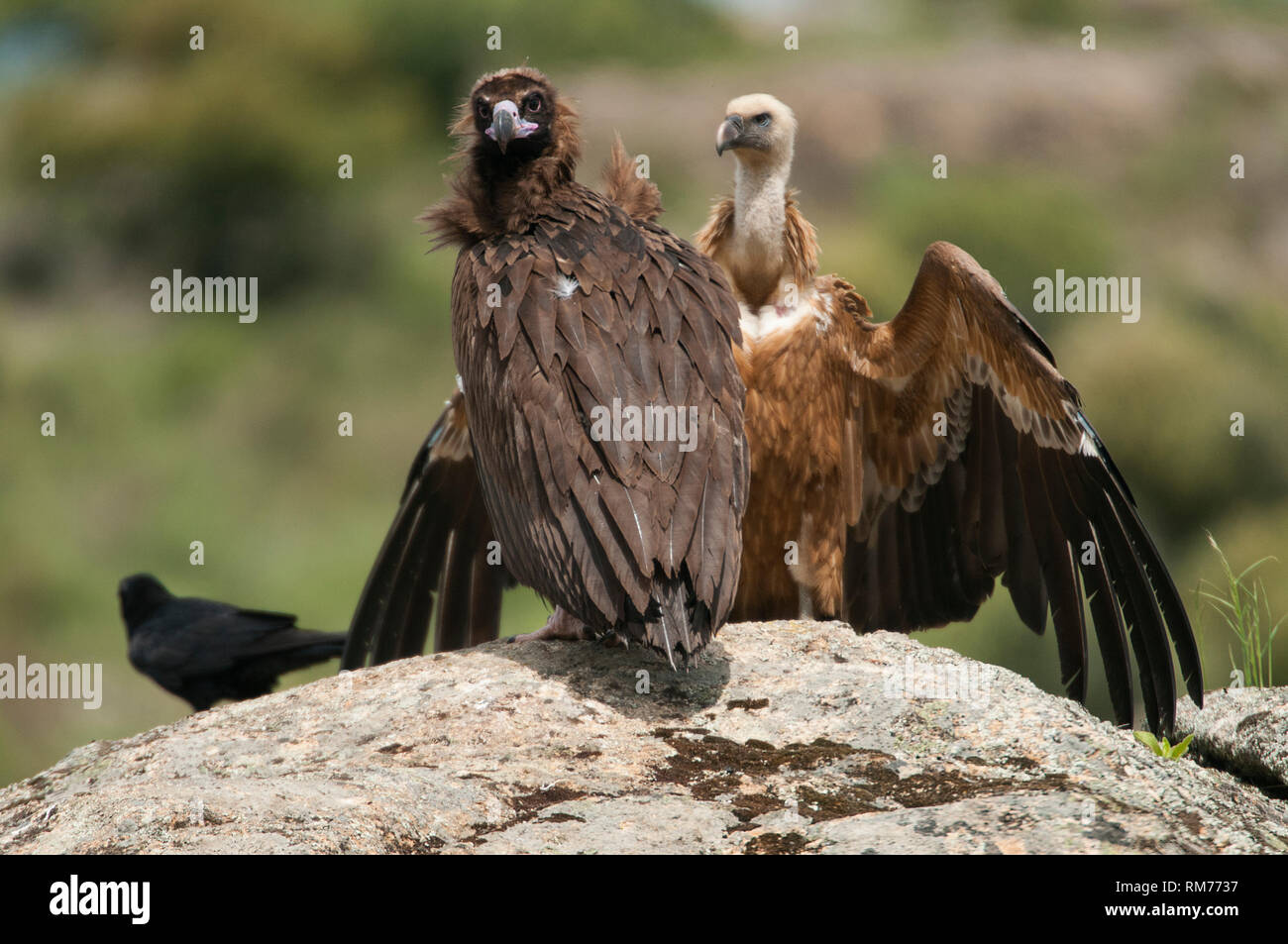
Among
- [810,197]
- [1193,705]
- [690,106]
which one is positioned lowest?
[1193,705]

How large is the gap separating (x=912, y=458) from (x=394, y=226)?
1876 inches

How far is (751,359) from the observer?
7418 millimetres

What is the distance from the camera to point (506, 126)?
6.12 metres

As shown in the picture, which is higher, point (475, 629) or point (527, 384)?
point (527, 384)

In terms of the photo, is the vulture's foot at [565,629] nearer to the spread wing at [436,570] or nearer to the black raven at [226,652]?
the spread wing at [436,570]

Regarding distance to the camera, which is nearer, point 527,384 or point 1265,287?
point 527,384

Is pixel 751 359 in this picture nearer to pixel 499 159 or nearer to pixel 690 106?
pixel 499 159

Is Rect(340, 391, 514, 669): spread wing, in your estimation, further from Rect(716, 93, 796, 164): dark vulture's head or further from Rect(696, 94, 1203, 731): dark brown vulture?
Rect(716, 93, 796, 164): dark vulture's head

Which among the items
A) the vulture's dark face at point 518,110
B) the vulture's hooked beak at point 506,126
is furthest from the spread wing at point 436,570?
the vulture's hooked beak at point 506,126

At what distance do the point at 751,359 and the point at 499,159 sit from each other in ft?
5.51

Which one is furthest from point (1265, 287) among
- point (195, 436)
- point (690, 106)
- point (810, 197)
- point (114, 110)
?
point (114, 110)

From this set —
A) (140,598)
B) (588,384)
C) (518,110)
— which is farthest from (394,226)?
(588,384)

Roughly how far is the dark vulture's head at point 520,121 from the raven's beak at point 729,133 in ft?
4.78

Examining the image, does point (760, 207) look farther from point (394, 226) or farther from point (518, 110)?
point (394, 226)
